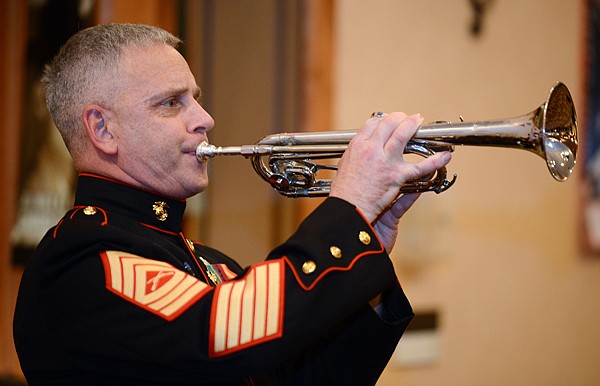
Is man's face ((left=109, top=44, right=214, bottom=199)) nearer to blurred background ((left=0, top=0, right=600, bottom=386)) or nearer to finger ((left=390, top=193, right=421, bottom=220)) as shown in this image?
finger ((left=390, top=193, right=421, bottom=220))

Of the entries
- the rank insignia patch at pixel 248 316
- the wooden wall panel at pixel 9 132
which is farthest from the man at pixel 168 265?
the wooden wall panel at pixel 9 132

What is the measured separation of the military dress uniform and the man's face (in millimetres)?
140

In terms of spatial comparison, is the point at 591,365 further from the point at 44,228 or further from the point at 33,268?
the point at 33,268

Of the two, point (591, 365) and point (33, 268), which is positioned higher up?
point (33, 268)

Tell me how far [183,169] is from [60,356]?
0.40 meters

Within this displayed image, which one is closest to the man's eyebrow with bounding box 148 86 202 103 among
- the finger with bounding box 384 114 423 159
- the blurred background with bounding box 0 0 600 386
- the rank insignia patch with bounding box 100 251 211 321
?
the rank insignia patch with bounding box 100 251 211 321

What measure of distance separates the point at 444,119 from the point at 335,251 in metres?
1.88

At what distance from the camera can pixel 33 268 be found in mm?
1407

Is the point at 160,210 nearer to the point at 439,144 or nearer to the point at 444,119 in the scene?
the point at 439,144

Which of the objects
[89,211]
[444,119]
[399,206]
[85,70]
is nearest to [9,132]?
[444,119]

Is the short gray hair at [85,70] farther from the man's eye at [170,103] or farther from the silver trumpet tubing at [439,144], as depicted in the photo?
the silver trumpet tubing at [439,144]

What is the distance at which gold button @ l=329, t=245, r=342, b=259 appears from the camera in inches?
49.8

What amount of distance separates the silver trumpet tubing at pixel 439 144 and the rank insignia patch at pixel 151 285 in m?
0.29

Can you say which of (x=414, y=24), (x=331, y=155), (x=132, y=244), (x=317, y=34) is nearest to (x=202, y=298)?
(x=132, y=244)
